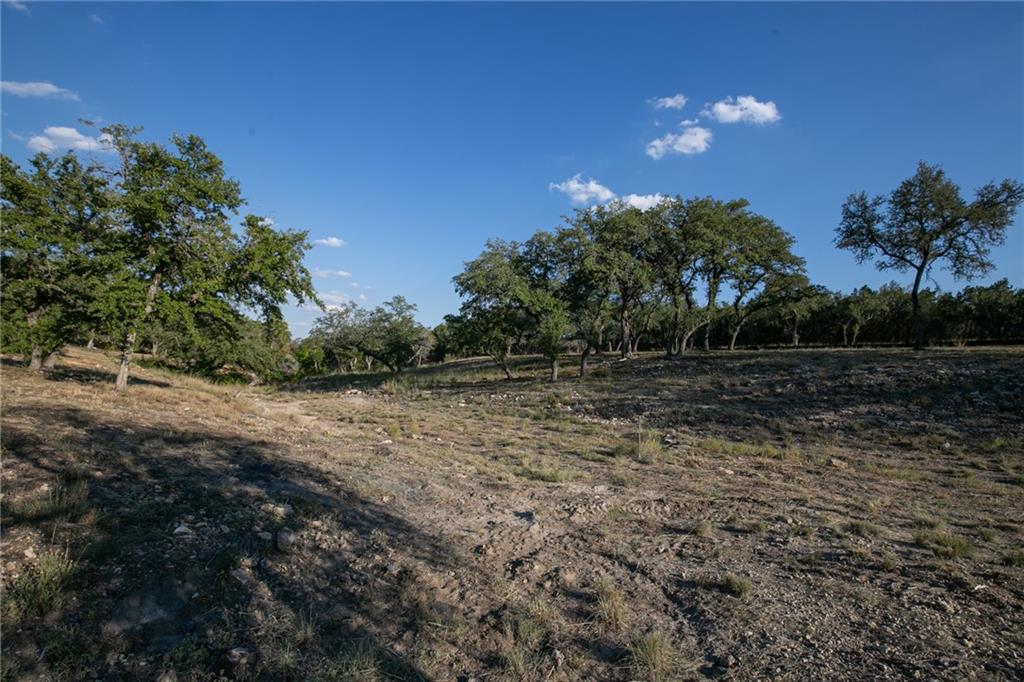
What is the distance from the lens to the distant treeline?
52.0 feet

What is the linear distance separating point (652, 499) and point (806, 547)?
260 cm

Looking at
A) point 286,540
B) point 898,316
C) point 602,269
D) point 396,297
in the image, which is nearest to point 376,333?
point 396,297

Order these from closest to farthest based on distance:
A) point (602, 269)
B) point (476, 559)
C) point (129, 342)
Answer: point (476, 559) < point (129, 342) < point (602, 269)

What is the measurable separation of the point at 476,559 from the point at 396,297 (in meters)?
41.7

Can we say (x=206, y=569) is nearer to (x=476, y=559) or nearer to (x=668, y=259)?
(x=476, y=559)

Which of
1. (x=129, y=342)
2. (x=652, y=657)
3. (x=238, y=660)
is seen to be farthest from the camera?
(x=129, y=342)

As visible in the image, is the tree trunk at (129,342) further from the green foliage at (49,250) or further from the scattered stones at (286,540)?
the scattered stones at (286,540)

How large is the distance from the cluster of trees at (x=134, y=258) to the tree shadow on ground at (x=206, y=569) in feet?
30.6

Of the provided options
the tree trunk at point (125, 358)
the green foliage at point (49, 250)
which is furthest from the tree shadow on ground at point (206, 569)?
the green foliage at point (49, 250)

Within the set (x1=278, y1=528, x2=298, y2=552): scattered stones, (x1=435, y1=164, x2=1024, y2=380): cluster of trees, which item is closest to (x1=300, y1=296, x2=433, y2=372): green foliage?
(x1=435, y1=164, x2=1024, y2=380): cluster of trees

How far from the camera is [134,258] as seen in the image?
16266 mm

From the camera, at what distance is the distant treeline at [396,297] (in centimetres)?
1586

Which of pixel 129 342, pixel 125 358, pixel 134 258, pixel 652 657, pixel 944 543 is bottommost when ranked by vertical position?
pixel 652 657

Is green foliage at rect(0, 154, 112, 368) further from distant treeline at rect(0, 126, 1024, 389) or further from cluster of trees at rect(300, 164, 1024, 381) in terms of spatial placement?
cluster of trees at rect(300, 164, 1024, 381)
